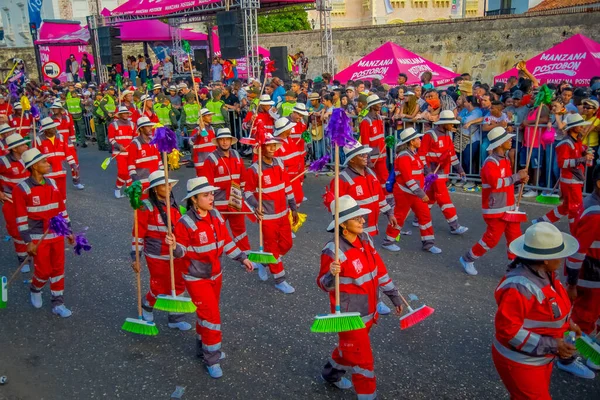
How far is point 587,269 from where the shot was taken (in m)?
5.32

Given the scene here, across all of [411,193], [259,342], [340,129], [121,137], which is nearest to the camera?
[340,129]

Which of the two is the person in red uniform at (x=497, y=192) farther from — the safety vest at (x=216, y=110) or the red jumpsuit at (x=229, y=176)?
the safety vest at (x=216, y=110)

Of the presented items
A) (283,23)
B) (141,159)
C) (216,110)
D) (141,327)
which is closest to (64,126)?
(216,110)

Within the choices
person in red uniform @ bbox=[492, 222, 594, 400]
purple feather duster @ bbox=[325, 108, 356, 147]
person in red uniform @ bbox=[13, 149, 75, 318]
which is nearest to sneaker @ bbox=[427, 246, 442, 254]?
purple feather duster @ bbox=[325, 108, 356, 147]

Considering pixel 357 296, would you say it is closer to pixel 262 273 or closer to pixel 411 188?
pixel 262 273

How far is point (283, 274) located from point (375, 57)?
961 cm

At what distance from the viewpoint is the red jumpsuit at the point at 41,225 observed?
712 cm

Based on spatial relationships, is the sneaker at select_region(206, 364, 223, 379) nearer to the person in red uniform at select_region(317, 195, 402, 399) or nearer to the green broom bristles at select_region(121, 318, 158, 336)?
the green broom bristles at select_region(121, 318, 158, 336)

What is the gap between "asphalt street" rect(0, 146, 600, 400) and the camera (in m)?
5.54

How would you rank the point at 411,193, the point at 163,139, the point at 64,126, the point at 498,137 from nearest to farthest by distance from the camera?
the point at 163,139, the point at 498,137, the point at 411,193, the point at 64,126

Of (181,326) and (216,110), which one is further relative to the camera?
(216,110)

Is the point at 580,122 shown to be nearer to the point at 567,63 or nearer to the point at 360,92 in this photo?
the point at 567,63

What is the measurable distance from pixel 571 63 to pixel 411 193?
6815mm

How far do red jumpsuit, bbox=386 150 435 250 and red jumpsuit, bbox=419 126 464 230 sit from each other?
49 cm
